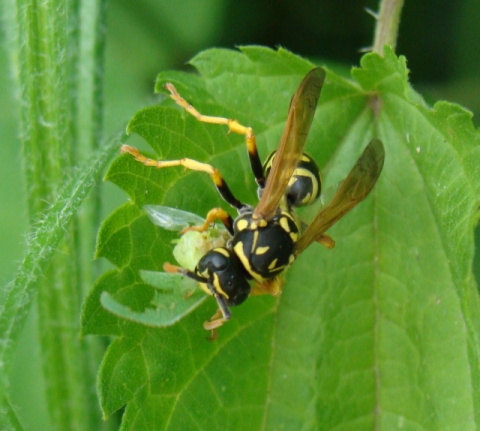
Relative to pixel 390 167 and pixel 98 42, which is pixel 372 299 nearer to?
pixel 390 167

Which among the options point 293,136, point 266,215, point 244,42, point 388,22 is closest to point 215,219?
point 266,215

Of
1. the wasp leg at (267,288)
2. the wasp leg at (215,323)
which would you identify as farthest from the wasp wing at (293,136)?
the wasp leg at (215,323)

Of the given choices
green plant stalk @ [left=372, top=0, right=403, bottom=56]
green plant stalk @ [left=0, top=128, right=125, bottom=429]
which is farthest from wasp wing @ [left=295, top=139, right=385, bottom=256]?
green plant stalk @ [left=0, top=128, right=125, bottom=429]

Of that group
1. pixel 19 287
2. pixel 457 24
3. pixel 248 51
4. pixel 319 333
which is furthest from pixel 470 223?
pixel 457 24

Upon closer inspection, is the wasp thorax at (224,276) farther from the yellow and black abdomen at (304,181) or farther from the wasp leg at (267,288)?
the yellow and black abdomen at (304,181)

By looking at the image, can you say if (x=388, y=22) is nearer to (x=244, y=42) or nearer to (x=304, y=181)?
(x=304, y=181)

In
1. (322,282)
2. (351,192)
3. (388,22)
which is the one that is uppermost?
(388,22)
